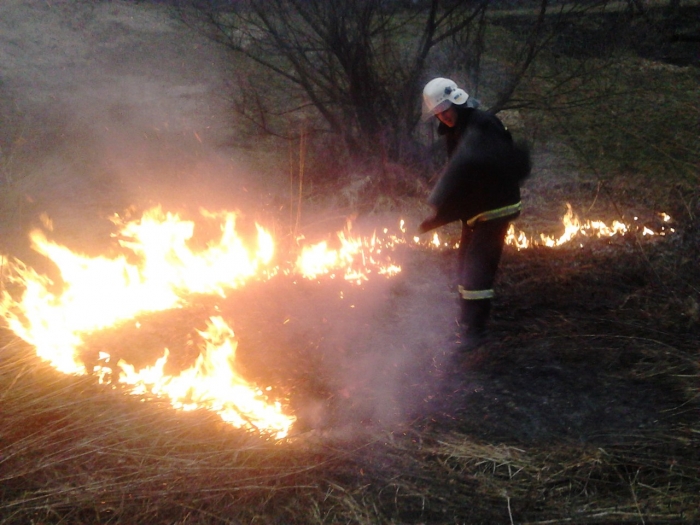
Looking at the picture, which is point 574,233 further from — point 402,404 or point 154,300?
point 154,300

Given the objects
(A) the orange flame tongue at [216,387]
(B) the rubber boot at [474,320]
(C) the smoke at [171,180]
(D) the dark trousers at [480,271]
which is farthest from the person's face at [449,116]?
(A) the orange flame tongue at [216,387]

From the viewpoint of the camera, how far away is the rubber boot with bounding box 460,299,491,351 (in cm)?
441

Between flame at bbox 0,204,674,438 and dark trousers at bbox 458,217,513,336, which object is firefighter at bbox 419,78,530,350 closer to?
dark trousers at bbox 458,217,513,336

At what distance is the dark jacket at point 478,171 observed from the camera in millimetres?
4137

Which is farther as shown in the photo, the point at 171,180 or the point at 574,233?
the point at 171,180

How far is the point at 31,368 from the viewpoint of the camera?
4.36 metres

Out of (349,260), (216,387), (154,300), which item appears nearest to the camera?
(216,387)

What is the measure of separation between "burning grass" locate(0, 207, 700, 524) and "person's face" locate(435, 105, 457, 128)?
1511 millimetres

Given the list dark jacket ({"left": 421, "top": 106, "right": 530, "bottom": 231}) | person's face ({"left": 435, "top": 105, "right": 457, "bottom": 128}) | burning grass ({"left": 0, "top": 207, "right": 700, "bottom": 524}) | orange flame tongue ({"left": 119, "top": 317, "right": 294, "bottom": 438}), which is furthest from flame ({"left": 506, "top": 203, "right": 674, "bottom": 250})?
orange flame tongue ({"left": 119, "top": 317, "right": 294, "bottom": 438})

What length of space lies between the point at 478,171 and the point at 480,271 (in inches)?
27.3

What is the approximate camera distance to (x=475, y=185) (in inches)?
164

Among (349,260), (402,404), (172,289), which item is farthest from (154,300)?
(402,404)

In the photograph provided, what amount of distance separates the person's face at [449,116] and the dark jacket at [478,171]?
0.03 metres

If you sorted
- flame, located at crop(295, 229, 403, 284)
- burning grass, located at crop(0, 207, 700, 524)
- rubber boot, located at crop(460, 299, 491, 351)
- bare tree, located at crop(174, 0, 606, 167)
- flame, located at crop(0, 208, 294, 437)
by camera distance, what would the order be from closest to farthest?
1. burning grass, located at crop(0, 207, 700, 524)
2. flame, located at crop(0, 208, 294, 437)
3. rubber boot, located at crop(460, 299, 491, 351)
4. flame, located at crop(295, 229, 403, 284)
5. bare tree, located at crop(174, 0, 606, 167)
